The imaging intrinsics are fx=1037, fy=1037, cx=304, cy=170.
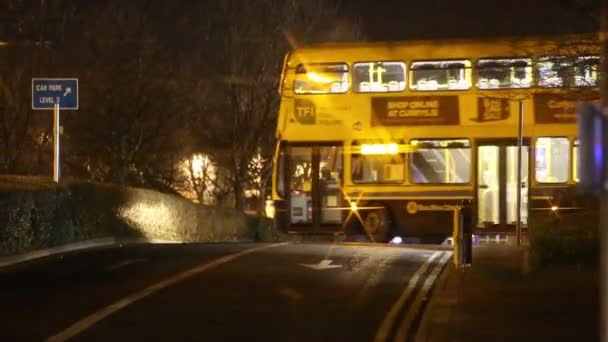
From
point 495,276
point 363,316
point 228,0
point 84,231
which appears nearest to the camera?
point 363,316

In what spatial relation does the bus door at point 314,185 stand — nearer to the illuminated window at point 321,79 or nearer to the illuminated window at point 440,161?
the illuminated window at point 321,79

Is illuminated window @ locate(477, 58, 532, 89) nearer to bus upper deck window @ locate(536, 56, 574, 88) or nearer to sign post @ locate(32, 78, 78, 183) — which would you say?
bus upper deck window @ locate(536, 56, 574, 88)

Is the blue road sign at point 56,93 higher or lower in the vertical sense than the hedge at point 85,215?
higher

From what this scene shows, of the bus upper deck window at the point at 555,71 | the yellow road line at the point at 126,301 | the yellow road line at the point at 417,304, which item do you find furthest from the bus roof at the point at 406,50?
the yellow road line at the point at 126,301

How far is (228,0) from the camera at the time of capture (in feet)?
134

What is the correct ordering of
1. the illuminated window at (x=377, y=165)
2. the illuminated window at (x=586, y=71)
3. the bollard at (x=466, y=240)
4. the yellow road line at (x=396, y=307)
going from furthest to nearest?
the illuminated window at (x=377, y=165) → the bollard at (x=466, y=240) → the illuminated window at (x=586, y=71) → the yellow road line at (x=396, y=307)

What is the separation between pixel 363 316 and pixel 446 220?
1129cm

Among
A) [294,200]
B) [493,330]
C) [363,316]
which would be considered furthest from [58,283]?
[294,200]

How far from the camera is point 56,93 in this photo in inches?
865

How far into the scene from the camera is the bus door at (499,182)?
22.9m

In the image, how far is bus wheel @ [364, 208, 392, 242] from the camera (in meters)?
23.5

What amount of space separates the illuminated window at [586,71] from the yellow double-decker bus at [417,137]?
6499 millimetres

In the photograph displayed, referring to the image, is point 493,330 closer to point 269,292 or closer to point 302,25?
point 269,292

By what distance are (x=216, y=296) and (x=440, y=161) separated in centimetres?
1086
